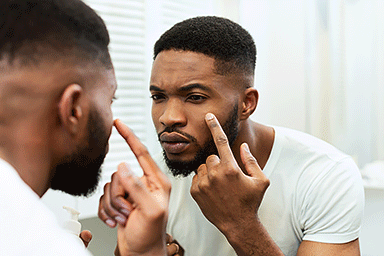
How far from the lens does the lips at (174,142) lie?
3.49ft

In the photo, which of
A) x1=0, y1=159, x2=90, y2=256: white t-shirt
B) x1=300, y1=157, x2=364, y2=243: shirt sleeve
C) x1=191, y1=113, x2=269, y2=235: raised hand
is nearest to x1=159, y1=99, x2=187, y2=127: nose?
x1=191, y1=113, x2=269, y2=235: raised hand

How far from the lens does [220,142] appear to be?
3.17 feet

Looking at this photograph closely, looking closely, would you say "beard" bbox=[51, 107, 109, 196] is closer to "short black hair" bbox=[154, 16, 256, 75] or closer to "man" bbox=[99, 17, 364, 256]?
"man" bbox=[99, 17, 364, 256]

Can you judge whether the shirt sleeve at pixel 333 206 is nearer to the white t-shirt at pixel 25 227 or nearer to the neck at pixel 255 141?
the neck at pixel 255 141

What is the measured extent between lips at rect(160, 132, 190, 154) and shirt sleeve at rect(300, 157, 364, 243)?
0.37 metres

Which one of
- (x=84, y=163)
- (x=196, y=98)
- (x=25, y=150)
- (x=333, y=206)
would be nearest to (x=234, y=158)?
(x=196, y=98)

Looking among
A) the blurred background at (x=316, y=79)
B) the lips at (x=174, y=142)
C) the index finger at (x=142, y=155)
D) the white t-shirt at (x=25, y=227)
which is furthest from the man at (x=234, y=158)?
the white t-shirt at (x=25, y=227)

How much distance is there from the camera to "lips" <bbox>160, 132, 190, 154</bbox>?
3.49 feet

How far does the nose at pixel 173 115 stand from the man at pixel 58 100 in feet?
1.28

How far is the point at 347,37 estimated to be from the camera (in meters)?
1.57

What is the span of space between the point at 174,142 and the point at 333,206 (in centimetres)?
47

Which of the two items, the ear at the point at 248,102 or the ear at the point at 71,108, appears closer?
the ear at the point at 71,108

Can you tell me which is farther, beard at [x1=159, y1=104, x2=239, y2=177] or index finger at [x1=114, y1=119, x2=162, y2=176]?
beard at [x1=159, y1=104, x2=239, y2=177]

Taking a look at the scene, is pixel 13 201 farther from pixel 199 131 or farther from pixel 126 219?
pixel 199 131
